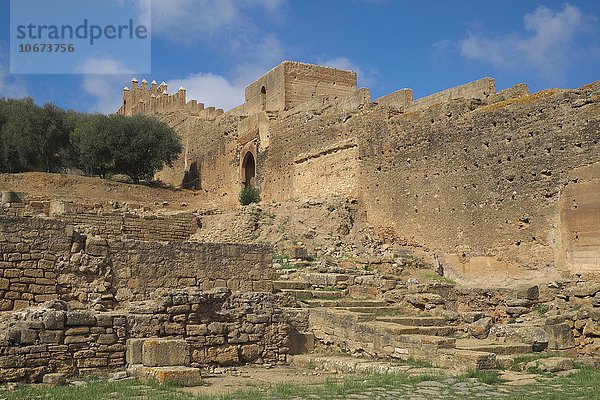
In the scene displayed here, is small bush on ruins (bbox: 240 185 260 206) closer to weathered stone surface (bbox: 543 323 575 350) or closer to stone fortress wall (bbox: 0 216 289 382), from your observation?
stone fortress wall (bbox: 0 216 289 382)

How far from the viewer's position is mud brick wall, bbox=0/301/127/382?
23.3 feet

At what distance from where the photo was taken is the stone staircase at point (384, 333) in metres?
8.86

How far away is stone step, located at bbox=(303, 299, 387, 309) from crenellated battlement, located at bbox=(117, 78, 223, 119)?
25390mm

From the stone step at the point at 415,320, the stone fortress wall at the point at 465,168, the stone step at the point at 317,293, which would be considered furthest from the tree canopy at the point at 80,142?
the stone step at the point at 415,320

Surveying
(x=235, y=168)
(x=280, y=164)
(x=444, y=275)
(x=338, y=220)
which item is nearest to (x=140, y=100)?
(x=235, y=168)

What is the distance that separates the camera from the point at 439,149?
18.4m

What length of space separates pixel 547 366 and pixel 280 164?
18.1 metres

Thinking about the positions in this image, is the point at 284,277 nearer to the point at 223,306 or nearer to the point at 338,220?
the point at 223,306

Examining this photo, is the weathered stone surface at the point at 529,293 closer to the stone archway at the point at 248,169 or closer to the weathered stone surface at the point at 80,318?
the weathered stone surface at the point at 80,318

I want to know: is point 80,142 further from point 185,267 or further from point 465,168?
point 185,267

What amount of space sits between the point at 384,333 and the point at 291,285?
10.8ft

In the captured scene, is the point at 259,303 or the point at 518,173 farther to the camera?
the point at 518,173

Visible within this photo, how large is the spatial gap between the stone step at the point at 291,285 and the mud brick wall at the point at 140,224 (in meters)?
5.12

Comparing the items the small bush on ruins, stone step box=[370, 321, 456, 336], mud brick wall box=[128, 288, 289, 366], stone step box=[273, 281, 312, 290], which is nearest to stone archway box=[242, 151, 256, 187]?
the small bush on ruins
